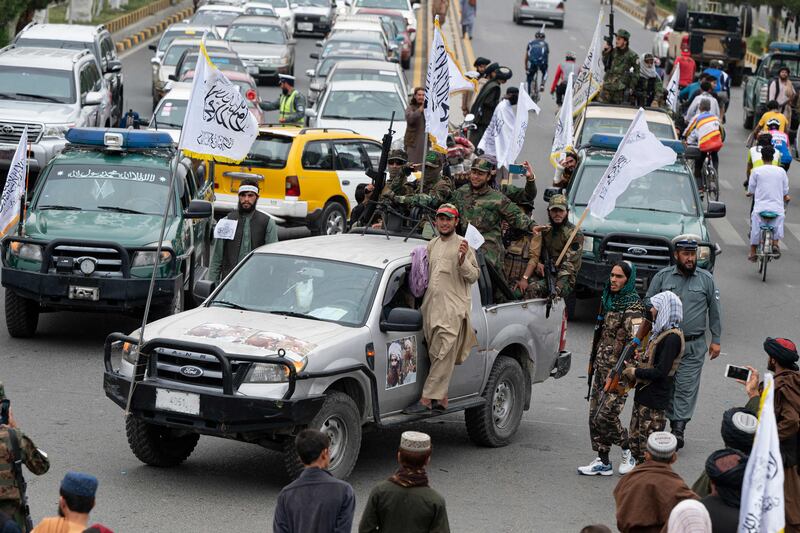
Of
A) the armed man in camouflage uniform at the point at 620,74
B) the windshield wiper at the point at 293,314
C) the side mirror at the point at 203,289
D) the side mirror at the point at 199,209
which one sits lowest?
the side mirror at the point at 203,289

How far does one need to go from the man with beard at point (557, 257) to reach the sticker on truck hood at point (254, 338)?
11.0ft

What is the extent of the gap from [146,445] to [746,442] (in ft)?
14.6

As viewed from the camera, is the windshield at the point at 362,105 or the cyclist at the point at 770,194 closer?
the cyclist at the point at 770,194

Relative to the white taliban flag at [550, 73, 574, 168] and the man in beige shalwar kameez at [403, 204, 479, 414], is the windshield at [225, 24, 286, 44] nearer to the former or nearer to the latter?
the white taliban flag at [550, 73, 574, 168]

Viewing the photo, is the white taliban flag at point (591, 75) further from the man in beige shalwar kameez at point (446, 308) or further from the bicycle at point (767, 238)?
the man in beige shalwar kameez at point (446, 308)

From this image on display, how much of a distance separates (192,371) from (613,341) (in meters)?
3.18

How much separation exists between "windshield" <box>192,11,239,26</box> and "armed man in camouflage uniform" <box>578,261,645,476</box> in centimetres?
3380

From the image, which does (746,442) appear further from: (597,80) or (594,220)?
(597,80)

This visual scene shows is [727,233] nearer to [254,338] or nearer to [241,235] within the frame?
[241,235]

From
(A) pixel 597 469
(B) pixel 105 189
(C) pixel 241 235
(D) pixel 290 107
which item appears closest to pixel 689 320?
(A) pixel 597 469

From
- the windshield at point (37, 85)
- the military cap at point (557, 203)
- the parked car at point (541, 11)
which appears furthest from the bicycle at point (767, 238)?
the parked car at point (541, 11)

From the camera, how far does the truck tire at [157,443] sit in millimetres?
10227

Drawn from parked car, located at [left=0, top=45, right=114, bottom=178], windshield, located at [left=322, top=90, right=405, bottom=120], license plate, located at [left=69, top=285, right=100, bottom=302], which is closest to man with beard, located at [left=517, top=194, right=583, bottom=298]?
license plate, located at [left=69, top=285, right=100, bottom=302]

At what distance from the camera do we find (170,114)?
23.8m
